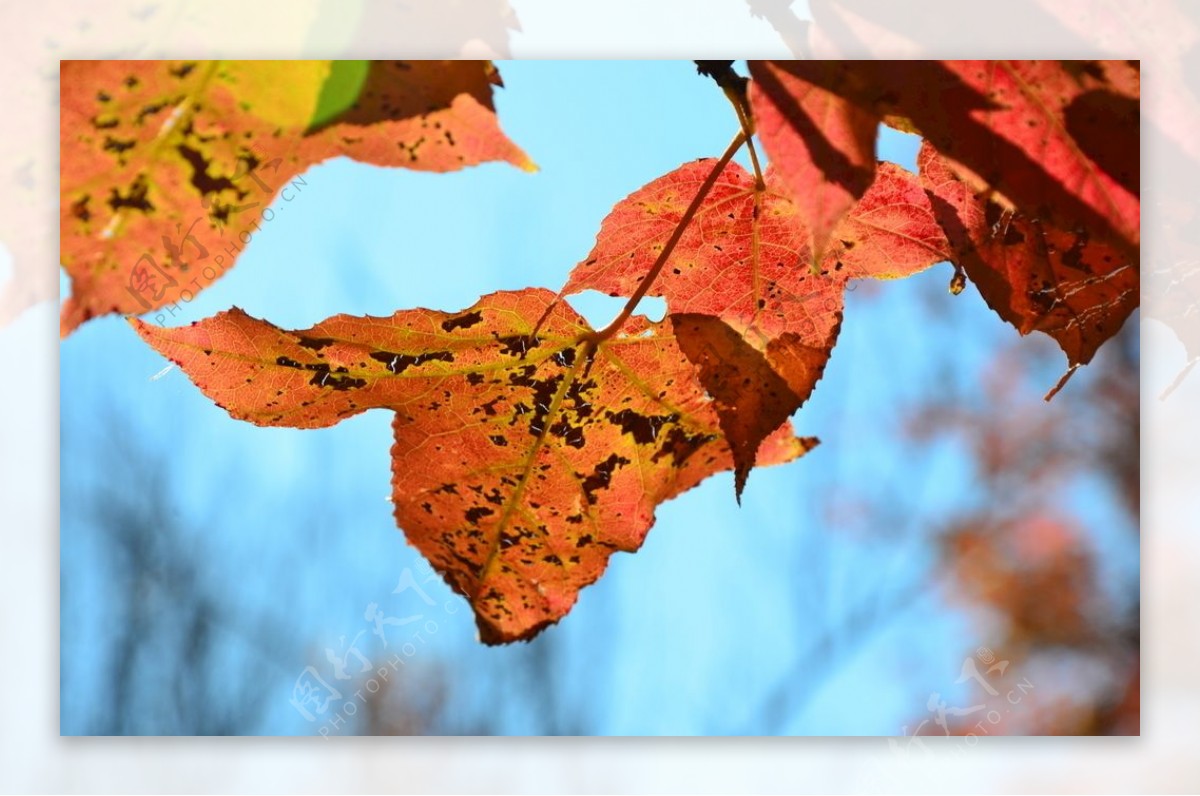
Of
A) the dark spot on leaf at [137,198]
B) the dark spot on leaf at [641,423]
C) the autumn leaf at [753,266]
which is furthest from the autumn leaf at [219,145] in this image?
the dark spot on leaf at [641,423]

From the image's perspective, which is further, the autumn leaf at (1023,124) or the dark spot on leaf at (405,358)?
the dark spot on leaf at (405,358)

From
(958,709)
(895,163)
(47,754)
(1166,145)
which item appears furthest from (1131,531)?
(47,754)

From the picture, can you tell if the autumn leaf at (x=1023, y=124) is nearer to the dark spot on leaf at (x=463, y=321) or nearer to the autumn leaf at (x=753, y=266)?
the autumn leaf at (x=753, y=266)

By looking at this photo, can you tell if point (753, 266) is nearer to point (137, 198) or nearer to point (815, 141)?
point (815, 141)

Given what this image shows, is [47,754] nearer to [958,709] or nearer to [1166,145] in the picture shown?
[958,709]

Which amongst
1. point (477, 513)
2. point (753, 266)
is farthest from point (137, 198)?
point (753, 266)
